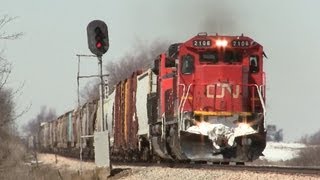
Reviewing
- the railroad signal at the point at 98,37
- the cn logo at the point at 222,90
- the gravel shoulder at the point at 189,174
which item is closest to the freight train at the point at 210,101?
the cn logo at the point at 222,90

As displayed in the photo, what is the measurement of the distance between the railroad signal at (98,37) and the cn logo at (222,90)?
11.3 feet

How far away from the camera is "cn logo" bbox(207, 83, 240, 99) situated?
63.9 feet

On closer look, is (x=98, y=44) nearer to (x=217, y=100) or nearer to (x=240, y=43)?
(x=217, y=100)

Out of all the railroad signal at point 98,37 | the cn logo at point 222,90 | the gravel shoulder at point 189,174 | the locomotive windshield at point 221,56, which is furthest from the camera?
the locomotive windshield at point 221,56

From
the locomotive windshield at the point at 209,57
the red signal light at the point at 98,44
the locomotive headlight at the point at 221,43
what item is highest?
the locomotive headlight at the point at 221,43

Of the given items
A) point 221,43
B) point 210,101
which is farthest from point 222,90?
point 221,43

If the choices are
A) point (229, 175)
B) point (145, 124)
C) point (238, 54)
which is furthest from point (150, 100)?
point (229, 175)

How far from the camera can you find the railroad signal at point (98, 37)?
17.7 m

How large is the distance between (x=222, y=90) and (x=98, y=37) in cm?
403

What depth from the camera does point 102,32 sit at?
1781 cm

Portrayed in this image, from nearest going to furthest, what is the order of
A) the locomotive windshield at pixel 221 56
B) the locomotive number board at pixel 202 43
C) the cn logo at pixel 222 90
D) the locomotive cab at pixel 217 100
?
the locomotive cab at pixel 217 100 < the cn logo at pixel 222 90 < the locomotive number board at pixel 202 43 < the locomotive windshield at pixel 221 56

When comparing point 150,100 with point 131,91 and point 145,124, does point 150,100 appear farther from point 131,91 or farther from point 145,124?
point 131,91

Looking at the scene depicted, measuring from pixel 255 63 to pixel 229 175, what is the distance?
6819 mm

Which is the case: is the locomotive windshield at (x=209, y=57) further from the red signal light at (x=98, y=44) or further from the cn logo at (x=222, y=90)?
the red signal light at (x=98, y=44)
